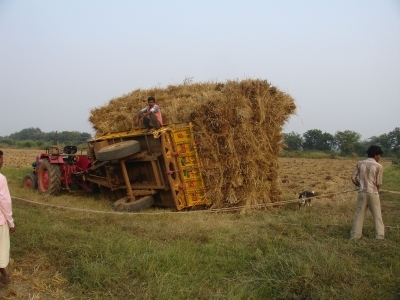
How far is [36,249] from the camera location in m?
5.03

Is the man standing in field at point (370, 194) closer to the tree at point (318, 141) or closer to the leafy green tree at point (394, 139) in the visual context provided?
the tree at point (318, 141)

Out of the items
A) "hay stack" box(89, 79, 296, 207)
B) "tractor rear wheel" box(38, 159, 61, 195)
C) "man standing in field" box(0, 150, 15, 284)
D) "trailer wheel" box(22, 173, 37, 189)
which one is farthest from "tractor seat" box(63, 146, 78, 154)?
"man standing in field" box(0, 150, 15, 284)

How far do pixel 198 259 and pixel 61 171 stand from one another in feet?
23.4

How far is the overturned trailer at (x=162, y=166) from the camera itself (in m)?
7.95

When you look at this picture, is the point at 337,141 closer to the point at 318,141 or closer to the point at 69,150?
the point at 318,141

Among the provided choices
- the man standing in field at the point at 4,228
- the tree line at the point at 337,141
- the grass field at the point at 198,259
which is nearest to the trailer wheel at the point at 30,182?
the grass field at the point at 198,259

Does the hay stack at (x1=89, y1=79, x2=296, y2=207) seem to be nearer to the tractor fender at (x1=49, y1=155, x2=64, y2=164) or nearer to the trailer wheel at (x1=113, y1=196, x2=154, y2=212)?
the trailer wheel at (x1=113, y1=196, x2=154, y2=212)

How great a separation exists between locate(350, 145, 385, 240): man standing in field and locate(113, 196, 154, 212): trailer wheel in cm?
417

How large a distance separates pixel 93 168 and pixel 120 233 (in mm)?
3833

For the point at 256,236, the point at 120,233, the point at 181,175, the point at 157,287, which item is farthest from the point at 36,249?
the point at 181,175

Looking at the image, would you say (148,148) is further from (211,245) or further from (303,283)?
(303,283)

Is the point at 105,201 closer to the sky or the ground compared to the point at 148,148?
closer to the ground

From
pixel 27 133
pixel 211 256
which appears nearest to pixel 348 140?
pixel 211 256

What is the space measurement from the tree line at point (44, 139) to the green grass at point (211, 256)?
16.4ft
